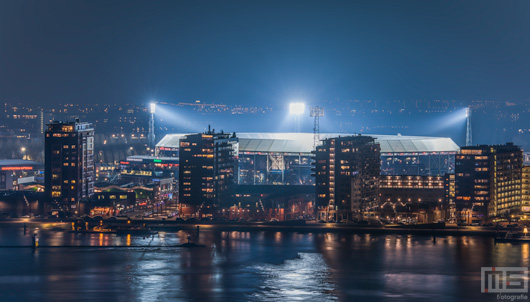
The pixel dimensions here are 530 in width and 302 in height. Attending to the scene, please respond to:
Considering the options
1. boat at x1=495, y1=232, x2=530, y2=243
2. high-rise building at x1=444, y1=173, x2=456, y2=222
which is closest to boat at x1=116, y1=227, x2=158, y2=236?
high-rise building at x1=444, y1=173, x2=456, y2=222

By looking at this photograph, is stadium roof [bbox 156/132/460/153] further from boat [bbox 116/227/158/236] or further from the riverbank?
boat [bbox 116/227/158/236]

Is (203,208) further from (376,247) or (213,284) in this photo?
(213,284)

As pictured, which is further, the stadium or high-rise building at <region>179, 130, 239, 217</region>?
the stadium

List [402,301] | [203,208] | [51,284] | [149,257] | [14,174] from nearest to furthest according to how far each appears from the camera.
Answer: [402,301] < [51,284] < [149,257] < [203,208] < [14,174]

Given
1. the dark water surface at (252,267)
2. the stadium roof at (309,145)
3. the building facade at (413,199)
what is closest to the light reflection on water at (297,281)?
the dark water surface at (252,267)

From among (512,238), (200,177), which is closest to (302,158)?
(200,177)

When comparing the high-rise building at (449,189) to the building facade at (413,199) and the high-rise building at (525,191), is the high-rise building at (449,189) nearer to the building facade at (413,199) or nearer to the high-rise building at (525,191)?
the building facade at (413,199)

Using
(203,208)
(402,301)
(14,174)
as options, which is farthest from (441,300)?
(14,174)
